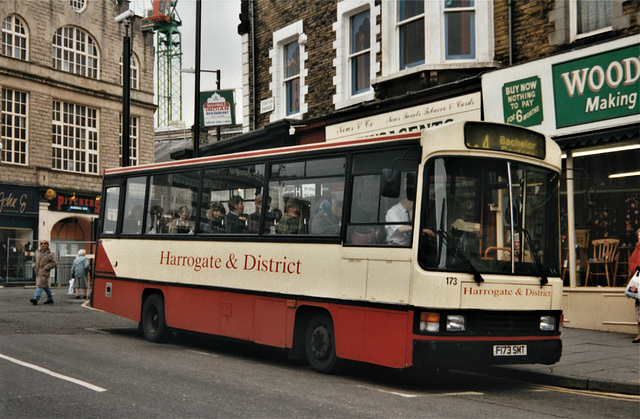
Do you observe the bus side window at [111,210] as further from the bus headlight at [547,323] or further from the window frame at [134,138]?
the window frame at [134,138]

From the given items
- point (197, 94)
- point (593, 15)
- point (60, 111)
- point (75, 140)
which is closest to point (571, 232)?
point (593, 15)

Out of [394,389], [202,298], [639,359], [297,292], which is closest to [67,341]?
[202,298]

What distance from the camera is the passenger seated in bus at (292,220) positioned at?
10.4 meters

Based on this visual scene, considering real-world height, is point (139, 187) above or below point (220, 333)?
above

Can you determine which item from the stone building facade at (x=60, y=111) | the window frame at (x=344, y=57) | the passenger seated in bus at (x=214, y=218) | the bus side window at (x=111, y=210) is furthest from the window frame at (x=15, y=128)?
the passenger seated in bus at (x=214, y=218)

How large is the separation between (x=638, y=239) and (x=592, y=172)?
182 cm

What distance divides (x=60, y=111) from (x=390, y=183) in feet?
123

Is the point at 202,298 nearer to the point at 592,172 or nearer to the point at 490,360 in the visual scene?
the point at 490,360

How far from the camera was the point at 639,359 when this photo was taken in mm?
10664

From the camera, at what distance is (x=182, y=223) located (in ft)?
41.6

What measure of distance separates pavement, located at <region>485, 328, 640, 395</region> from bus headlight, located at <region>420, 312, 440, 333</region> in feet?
6.48

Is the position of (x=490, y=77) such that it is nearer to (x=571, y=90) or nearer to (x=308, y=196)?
(x=571, y=90)

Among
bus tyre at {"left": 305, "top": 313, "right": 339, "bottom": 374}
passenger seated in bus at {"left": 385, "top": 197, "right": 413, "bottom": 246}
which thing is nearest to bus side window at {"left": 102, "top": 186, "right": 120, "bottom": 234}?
bus tyre at {"left": 305, "top": 313, "right": 339, "bottom": 374}

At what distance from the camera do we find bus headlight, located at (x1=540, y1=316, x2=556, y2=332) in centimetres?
921
